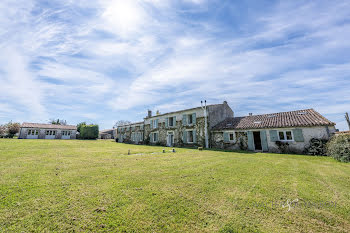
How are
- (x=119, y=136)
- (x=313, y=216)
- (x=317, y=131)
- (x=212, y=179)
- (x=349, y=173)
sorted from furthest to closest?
(x=119, y=136) → (x=317, y=131) → (x=349, y=173) → (x=212, y=179) → (x=313, y=216)

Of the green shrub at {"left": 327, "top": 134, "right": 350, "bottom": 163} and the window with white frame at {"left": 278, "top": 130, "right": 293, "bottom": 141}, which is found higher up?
the window with white frame at {"left": 278, "top": 130, "right": 293, "bottom": 141}

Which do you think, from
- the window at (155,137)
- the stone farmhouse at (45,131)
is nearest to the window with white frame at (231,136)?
the window at (155,137)

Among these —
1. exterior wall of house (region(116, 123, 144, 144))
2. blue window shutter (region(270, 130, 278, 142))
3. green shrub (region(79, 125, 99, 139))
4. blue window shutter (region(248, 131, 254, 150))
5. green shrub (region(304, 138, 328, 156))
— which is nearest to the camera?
green shrub (region(304, 138, 328, 156))

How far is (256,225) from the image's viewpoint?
2.86 m

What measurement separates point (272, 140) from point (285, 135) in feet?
4.13

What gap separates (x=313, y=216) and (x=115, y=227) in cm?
424

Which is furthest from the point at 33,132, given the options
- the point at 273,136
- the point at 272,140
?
the point at 273,136

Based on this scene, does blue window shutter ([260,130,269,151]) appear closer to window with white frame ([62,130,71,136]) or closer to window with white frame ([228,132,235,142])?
window with white frame ([228,132,235,142])

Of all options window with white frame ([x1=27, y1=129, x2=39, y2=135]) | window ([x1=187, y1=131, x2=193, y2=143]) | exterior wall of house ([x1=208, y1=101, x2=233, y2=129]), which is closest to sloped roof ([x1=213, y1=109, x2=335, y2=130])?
exterior wall of house ([x1=208, y1=101, x2=233, y2=129])

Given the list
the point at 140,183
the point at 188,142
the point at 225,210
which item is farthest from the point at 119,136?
the point at 225,210

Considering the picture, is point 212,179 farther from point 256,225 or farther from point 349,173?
point 349,173

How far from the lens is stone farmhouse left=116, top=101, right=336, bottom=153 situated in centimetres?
1366

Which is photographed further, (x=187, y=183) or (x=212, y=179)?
(x=212, y=179)

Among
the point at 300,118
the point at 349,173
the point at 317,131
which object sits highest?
the point at 300,118
